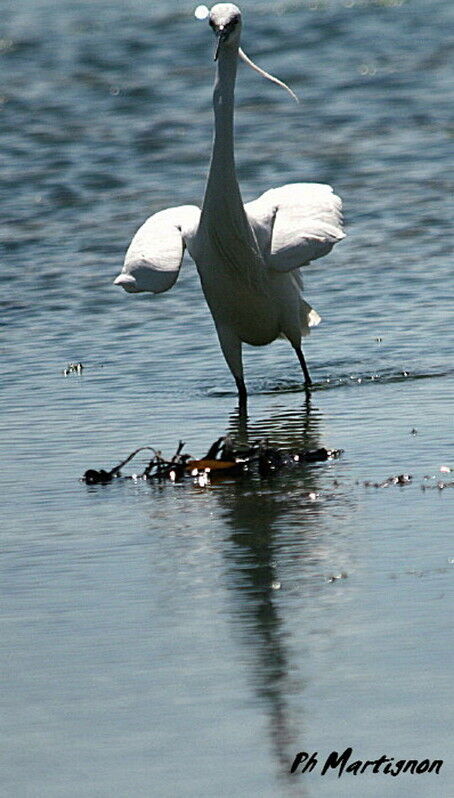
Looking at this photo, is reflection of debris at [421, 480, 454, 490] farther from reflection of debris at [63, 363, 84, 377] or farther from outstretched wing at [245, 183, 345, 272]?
reflection of debris at [63, 363, 84, 377]

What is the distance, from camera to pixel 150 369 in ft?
32.1

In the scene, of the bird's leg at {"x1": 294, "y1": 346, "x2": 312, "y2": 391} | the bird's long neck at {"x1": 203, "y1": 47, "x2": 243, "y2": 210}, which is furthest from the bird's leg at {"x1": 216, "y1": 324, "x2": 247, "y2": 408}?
the bird's long neck at {"x1": 203, "y1": 47, "x2": 243, "y2": 210}

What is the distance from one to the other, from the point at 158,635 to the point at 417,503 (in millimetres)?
1532

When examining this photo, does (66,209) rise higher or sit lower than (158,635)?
higher

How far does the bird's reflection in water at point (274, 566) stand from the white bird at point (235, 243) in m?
0.78

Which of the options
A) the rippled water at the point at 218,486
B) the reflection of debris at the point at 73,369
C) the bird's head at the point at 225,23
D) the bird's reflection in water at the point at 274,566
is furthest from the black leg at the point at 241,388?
the bird's head at the point at 225,23

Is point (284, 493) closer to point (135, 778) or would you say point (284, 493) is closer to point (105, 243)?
point (135, 778)

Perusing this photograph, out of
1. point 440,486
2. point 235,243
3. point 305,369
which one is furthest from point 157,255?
point 440,486

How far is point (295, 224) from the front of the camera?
844 centimetres

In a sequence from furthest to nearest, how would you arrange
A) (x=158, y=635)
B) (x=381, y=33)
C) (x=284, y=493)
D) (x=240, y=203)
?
(x=381, y=33) → (x=240, y=203) → (x=284, y=493) → (x=158, y=635)

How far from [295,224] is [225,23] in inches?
43.4

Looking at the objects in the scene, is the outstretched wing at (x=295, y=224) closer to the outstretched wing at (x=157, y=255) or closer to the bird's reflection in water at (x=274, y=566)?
the outstretched wing at (x=157, y=255)

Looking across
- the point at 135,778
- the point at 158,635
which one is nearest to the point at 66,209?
the point at 158,635

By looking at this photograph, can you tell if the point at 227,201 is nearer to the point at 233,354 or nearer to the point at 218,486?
the point at 233,354
